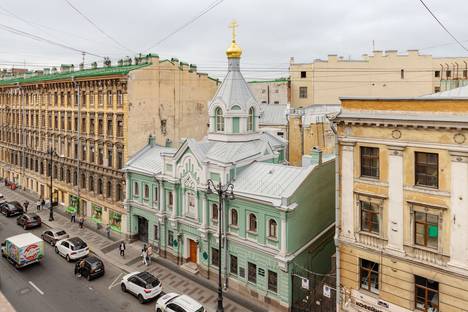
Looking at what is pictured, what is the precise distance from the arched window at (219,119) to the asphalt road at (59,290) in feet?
44.8

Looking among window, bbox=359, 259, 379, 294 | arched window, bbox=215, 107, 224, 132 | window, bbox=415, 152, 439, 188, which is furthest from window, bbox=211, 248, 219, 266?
window, bbox=415, 152, 439, 188

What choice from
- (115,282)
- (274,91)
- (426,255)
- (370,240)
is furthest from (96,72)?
(426,255)

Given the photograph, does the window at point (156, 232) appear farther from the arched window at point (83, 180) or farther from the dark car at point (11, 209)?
the dark car at point (11, 209)

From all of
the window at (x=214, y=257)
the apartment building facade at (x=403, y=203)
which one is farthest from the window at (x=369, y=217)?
the window at (x=214, y=257)

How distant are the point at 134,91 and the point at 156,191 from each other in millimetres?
10017

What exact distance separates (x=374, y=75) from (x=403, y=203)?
34.7 meters

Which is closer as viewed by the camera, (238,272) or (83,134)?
(238,272)

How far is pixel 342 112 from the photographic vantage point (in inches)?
739

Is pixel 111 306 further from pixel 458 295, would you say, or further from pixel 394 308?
pixel 458 295

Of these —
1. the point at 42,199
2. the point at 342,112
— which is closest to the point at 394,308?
the point at 342,112

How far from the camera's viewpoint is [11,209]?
1628 inches

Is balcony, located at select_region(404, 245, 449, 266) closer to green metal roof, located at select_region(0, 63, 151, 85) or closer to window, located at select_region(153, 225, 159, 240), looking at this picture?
window, located at select_region(153, 225, 159, 240)

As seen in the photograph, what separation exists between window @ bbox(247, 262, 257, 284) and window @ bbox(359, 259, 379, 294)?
7.17 m

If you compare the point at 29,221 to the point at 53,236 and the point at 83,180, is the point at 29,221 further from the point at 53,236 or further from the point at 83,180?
the point at 83,180
